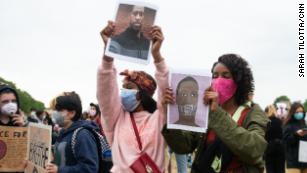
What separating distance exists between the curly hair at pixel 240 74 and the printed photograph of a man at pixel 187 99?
0.46m

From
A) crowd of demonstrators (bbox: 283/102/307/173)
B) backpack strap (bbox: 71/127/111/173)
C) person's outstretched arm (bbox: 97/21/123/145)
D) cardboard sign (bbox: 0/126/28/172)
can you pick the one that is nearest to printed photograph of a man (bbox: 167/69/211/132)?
person's outstretched arm (bbox: 97/21/123/145)

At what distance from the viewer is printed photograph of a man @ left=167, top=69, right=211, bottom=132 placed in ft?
10.5

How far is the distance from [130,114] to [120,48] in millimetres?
684

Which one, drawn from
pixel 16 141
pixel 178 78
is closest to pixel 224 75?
pixel 178 78

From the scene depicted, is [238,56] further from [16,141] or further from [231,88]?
[16,141]

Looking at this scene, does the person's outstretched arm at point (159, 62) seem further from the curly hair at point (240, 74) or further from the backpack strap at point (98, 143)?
the backpack strap at point (98, 143)

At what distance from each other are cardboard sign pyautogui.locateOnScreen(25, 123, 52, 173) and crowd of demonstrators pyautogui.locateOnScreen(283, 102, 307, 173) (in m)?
6.05

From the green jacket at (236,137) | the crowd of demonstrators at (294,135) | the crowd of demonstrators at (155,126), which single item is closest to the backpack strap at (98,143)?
the crowd of demonstrators at (155,126)

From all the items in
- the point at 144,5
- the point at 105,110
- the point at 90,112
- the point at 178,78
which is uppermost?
the point at 144,5

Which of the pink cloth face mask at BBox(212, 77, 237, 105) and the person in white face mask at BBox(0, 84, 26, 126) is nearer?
the pink cloth face mask at BBox(212, 77, 237, 105)

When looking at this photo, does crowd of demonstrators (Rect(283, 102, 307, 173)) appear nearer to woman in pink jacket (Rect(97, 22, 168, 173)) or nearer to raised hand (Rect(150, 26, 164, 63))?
woman in pink jacket (Rect(97, 22, 168, 173))

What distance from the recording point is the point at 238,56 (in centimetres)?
369

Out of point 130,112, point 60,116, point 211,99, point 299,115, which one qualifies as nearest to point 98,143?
point 60,116

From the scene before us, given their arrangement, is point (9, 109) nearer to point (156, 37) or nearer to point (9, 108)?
point (9, 108)
